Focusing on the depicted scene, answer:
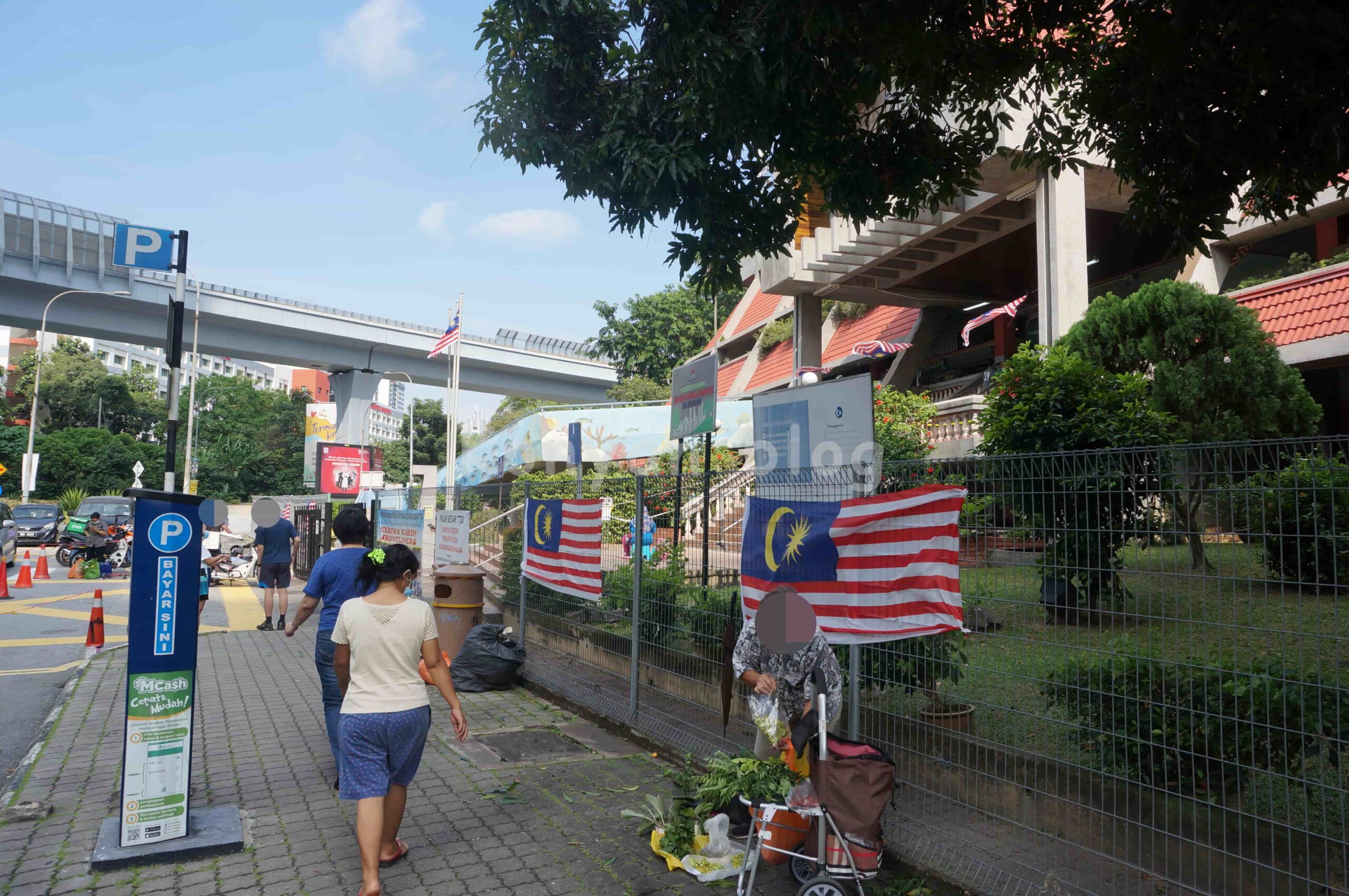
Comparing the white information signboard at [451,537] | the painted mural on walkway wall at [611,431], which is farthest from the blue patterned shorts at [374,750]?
the painted mural on walkway wall at [611,431]

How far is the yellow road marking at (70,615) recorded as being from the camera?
15.3 metres

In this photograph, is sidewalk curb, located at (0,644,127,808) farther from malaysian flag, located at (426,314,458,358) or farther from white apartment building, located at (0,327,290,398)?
white apartment building, located at (0,327,290,398)

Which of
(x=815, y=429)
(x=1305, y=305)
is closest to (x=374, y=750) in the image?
(x=815, y=429)

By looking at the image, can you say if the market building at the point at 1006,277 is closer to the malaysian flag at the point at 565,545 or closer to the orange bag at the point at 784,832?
the malaysian flag at the point at 565,545

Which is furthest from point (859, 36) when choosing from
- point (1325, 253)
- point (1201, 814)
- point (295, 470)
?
point (295, 470)

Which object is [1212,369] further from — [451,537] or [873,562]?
[451,537]

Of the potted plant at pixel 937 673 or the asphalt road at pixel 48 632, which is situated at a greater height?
the potted plant at pixel 937 673

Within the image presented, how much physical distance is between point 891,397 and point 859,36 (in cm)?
1373

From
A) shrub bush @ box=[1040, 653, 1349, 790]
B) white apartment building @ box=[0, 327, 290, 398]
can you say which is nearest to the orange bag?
shrub bush @ box=[1040, 653, 1349, 790]

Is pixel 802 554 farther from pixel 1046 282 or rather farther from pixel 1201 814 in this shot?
pixel 1046 282

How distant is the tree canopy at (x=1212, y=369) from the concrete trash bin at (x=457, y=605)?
8252 mm

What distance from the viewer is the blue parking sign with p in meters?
7.77

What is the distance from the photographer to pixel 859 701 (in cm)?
538

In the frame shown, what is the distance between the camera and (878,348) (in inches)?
1032
